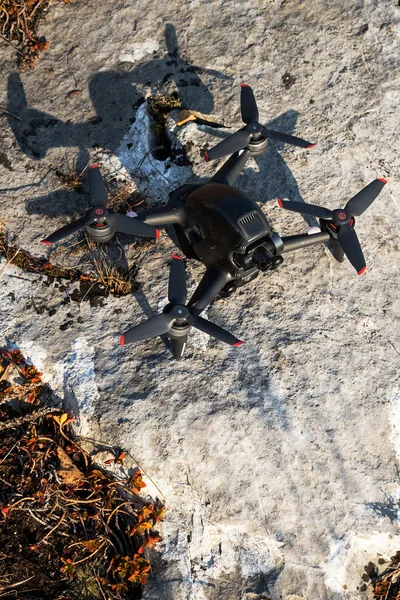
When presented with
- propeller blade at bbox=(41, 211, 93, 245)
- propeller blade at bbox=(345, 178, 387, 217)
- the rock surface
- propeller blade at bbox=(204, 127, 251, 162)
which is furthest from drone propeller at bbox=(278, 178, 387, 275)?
propeller blade at bbox=(41, 211, 93, 245)

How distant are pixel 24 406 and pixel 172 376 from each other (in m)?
2.31

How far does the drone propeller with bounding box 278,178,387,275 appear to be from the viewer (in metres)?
9.24

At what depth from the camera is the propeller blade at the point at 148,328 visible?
27.1ft

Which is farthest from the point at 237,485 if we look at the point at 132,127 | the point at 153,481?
the point at 132,127

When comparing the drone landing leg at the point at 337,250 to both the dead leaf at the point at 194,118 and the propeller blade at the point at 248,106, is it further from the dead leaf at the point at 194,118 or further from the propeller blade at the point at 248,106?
the dead leaf at the point at 194,118

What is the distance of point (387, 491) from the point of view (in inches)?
335

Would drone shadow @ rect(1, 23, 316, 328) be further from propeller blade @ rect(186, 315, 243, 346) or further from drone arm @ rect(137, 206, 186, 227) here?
propeller blade @ rect(186, 315, 243, 346)

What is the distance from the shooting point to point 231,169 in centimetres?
993

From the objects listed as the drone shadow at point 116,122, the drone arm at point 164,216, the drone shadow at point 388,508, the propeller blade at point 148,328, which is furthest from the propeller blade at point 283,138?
the drone shadow at point 388,508

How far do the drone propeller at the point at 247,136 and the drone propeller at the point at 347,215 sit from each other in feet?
3.97

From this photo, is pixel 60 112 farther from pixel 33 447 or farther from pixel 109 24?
pixel 33 447

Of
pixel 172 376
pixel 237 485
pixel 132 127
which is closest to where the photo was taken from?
pixel 237 485

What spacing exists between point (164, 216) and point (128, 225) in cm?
64

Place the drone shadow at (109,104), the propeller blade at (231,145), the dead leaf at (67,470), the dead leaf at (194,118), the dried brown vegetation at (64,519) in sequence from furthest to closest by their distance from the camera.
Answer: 1. the drone shadow at (109,104)
2. the dead leaf at (194,118)
3. the propeller blade at (231,145)
4. the dead leaf at (67,470)
5. the dried brown vegetation at (64,519)
